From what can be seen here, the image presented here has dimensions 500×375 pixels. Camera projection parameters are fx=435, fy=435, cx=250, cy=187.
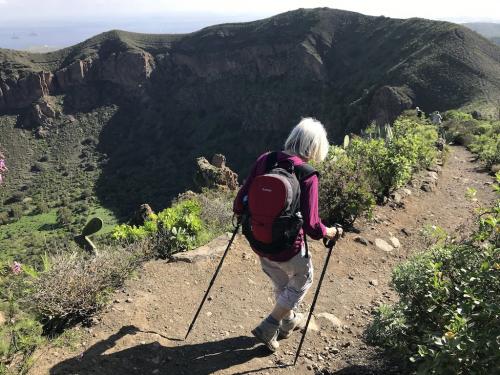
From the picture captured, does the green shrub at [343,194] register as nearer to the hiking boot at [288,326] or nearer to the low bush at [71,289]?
the hiking boot at [288,326]

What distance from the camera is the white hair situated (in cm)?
328

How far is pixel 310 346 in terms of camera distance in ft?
13.3

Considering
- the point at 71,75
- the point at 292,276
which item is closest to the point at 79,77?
the point at 71,75

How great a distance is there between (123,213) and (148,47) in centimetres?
4781

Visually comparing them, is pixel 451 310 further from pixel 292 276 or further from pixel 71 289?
pixel 71 289

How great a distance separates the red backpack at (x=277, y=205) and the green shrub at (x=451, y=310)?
98 centimetres

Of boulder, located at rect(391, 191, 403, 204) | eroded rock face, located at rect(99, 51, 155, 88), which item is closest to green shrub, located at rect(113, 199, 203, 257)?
boulder, located at rect(391, 191, 403, 204)

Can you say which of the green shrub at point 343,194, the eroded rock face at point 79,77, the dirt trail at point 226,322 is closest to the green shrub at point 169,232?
the dirt trail at point 226,322

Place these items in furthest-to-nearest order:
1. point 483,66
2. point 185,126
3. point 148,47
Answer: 1. point 148,47
2. point 185,126
3. point 483,66

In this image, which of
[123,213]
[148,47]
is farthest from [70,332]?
[148,47]

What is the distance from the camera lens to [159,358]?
3.65 meters

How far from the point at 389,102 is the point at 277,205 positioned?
45.8 metres

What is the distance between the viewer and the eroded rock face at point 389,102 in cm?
4484

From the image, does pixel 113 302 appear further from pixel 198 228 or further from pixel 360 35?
pixel 360 35
